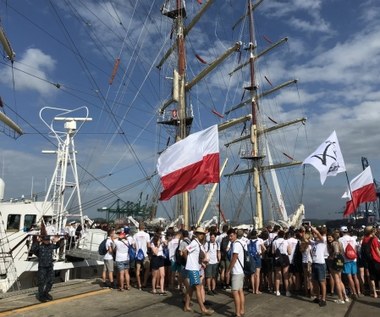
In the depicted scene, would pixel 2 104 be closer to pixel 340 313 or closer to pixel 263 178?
pixel 340 313

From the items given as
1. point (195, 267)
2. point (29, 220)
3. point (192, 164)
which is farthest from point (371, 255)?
point (29, 220)

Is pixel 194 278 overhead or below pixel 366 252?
below

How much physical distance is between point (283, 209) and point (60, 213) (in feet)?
135

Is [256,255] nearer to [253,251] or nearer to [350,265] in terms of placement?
[253,251]

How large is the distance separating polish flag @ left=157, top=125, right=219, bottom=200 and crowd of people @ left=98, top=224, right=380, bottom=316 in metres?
1.63

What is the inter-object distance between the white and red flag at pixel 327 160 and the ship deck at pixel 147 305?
18.6 ft

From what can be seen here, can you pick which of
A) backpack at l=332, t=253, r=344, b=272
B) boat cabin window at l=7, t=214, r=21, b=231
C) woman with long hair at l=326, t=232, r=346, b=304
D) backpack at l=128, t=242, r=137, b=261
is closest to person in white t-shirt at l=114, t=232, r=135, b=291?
backpack at l=128, t=242, r=137, b=261

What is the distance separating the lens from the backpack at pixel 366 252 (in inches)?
398

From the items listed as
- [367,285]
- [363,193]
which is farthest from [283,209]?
[367,285]

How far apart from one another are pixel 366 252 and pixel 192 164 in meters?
5.45

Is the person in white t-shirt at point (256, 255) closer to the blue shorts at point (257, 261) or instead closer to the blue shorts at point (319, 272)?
the blue shorts at point (257, 261)

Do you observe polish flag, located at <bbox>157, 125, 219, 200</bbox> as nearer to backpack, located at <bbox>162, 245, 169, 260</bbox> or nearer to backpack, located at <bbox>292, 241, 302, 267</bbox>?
backpack, located at <bbox>162, 245, 169, 260</bbox>

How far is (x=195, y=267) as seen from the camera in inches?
331

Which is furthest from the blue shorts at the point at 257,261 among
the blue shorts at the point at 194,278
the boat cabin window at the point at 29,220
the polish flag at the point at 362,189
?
the boat cabin window at the point at 29,220
